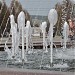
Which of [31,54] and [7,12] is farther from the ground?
[7,12]

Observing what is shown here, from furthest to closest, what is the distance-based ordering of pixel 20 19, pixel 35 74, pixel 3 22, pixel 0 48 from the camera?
pixel 3 22 < pixel 0 48 < pixel 20 19 < pixel 35 74

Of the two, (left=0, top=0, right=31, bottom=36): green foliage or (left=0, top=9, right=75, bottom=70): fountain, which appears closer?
(left=0, top=9, right=75, bottom=70): fountain

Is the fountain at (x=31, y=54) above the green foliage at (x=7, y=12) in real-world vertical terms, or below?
below

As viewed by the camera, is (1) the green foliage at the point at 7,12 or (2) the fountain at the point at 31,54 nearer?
(2) the fountain at the point at 31,54

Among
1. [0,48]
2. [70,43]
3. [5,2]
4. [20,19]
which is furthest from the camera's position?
[5,2]

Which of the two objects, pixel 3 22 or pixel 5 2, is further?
pixel 5 2

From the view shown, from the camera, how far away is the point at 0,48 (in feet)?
69.4

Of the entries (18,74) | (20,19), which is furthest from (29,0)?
(18,74)

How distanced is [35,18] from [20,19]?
30.7 m

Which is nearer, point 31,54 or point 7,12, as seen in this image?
point 31,54

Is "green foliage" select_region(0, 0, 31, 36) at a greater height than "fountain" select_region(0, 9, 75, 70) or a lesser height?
greater

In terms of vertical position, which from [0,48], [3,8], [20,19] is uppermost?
[3,8]

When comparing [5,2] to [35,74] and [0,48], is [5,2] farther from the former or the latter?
[35,74]

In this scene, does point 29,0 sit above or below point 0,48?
above
